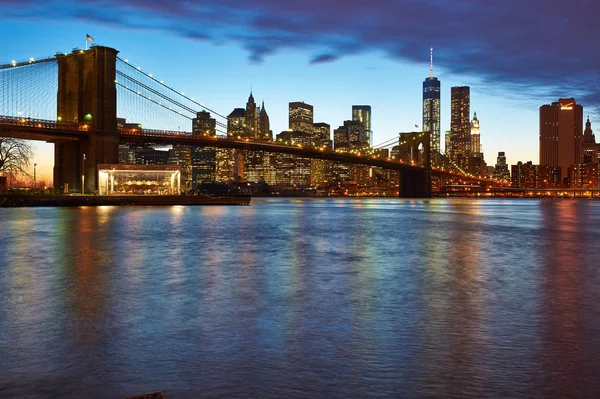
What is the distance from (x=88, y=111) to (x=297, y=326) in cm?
7418

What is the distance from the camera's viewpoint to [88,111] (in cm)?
7700

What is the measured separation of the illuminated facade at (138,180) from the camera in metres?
73.6

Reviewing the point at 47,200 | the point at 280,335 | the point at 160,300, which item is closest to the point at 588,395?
the point at 280,335

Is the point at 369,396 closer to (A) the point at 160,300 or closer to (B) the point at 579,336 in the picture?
(B) the point at 579,336

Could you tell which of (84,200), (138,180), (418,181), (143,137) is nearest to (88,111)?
(143,137)

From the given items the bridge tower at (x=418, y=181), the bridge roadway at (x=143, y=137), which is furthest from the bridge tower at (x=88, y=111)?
A: the bridge tower at (x=418, y=181)

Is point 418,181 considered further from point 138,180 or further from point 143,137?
point 143,137

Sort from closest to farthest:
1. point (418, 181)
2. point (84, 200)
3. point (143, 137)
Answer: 1. point (84, 200)
2. point (143, 137)
3. point (418, 181)

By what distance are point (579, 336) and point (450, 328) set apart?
1743mm

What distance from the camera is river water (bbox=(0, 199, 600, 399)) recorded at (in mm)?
6285

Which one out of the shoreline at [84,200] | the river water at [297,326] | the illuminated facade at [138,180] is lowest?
the river water at [297,326]

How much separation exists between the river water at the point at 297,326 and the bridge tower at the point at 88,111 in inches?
2215

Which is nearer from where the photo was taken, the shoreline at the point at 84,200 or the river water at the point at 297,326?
the river water at the point at 297,326

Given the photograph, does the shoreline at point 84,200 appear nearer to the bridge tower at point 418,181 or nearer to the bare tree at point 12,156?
the bare tree at point 12,156
